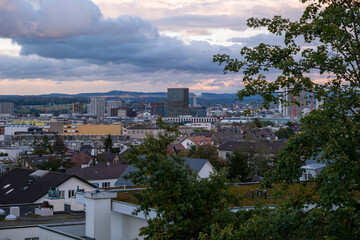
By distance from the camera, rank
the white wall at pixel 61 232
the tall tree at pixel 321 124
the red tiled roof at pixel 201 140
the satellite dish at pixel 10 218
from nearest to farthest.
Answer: the tall tree at pixel 321 124, the white wall at pixel 61 232, the satellite dish at pixel 10 218, the red tiled roof at pixel 201 140

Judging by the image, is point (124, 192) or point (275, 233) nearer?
point (275, 233)

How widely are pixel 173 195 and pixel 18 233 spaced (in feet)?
44.0

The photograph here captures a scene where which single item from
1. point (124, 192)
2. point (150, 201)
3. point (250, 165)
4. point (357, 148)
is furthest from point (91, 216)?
point (250, 165)

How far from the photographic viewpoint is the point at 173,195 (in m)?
13.6

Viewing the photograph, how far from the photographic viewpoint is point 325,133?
958cm

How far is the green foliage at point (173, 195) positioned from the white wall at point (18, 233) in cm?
1234

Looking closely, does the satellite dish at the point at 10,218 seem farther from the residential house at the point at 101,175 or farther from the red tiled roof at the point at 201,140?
the red tiled roof at the point at 201,140

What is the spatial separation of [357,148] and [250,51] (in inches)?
118

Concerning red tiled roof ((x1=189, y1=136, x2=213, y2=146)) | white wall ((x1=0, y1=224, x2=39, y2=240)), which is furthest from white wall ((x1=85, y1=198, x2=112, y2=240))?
red tiled roof ((x1=189, y1=136, x2=213, y2=146))

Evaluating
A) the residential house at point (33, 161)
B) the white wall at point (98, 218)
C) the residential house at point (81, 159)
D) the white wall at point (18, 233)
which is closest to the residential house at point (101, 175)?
the residential house at point (33, 161)

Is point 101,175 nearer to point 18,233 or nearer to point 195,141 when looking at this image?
point 18,233

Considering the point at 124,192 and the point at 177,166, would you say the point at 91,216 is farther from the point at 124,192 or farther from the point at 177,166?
the point at 177,166

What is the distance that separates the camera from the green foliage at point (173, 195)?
13281mm

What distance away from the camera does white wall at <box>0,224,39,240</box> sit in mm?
24266
